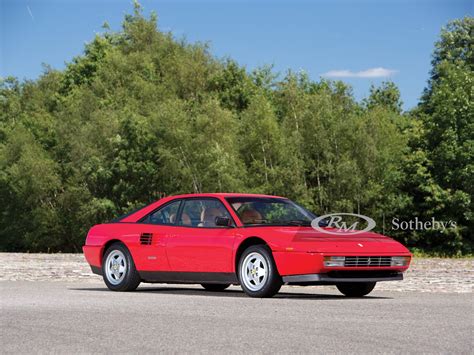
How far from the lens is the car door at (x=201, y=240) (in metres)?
13.4

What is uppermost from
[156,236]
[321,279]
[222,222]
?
[222,222]

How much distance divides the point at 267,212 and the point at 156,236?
1779mm

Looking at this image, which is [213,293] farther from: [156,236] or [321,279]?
[321,279]

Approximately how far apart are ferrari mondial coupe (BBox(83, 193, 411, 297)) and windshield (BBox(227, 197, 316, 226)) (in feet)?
0.05

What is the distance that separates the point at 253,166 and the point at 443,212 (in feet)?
50.4

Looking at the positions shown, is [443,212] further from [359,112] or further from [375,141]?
[359,112]

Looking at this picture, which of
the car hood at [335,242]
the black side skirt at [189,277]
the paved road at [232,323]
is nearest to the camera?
the paved road at [232,323]

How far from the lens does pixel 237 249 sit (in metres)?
13.2

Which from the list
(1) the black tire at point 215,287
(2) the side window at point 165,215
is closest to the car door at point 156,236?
(2) the side window at point 165,215

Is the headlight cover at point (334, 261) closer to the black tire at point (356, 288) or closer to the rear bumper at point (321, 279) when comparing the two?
the rear bumper at point (321, 279)

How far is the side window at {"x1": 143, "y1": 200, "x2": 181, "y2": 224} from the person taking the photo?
571 inches

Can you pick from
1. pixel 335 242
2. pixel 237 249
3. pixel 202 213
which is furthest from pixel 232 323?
pixel 202 213

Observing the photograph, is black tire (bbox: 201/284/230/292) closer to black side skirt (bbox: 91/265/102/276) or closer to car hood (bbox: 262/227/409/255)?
black side skirt (bbox: 91/265/102/276)

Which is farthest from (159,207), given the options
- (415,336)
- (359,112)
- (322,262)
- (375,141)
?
(359,112)
